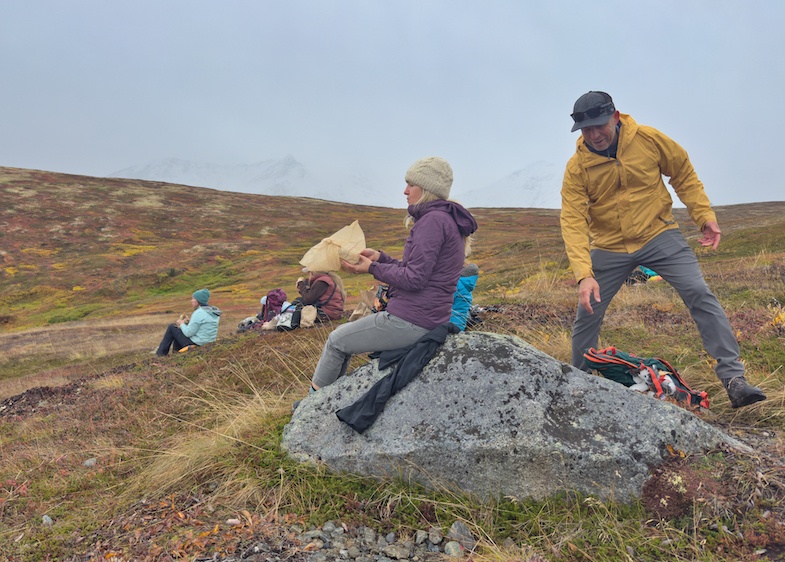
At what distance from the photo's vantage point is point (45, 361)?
1477 cm

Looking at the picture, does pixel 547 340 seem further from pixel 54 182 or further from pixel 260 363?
pixel 54 182

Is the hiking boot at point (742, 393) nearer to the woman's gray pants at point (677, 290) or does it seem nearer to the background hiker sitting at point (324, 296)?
the woman's gray pants at point (677, 290)

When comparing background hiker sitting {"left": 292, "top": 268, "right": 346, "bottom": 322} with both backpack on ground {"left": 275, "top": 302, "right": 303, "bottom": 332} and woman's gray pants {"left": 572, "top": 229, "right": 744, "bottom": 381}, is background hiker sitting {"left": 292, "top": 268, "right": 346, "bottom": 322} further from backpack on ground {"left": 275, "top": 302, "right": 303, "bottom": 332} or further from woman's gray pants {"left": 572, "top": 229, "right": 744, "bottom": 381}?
woman's gray pants {"left": 572, "top": 229, "right": 744, "bottom": 381}

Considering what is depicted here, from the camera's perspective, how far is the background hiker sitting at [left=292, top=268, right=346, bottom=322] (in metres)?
10.3

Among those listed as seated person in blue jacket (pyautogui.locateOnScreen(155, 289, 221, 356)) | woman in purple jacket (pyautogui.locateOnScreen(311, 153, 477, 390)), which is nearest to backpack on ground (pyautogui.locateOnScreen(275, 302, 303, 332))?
seated person in blue jacket (pyautogui.locateOnScreen(155, 289, 221, 356))

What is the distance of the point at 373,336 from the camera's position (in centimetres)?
407

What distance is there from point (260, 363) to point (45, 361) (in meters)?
11.2

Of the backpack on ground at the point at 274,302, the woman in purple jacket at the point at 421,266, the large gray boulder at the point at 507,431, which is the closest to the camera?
the large gray boulder at the point at 507,431

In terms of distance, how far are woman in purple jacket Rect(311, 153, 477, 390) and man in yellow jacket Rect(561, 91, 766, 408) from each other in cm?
114

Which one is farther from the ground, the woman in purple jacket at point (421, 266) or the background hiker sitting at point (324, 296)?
the woman in purple jacket at point (421, 266)

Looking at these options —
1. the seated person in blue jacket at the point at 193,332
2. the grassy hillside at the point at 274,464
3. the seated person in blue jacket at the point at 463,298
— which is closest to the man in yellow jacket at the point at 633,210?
the grassy hillside at the point at 274,464

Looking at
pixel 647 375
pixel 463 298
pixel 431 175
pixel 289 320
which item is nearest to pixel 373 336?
pixel 431 175

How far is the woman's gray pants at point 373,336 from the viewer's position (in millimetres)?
4000

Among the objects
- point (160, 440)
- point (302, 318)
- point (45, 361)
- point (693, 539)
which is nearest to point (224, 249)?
point (45, 361)
